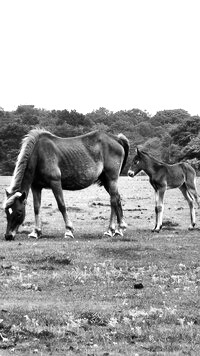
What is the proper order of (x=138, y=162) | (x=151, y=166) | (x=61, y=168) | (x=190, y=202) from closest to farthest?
(x=61, y=168) → (x=151, y=166) → (x=190, y=202) → (x=138, y=162)

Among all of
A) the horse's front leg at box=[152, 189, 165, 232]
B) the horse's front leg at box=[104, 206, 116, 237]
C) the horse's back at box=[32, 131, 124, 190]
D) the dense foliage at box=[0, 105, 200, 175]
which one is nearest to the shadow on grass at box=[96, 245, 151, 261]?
the horse's front leg at box=[104, 206, 116, 237]

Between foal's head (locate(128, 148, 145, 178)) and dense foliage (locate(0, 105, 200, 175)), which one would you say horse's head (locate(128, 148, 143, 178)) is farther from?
dense foliage (locate(0, 105, 200, 175))

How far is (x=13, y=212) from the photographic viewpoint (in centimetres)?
1728

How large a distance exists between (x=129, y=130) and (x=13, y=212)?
87827mm

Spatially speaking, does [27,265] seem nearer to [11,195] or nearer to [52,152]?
[11,195]

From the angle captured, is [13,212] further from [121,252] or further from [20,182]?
[121,252]

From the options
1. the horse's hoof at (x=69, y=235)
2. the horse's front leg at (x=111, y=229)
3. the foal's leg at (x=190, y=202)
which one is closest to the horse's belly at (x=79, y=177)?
the horse's front leg at (x=111, y=229)

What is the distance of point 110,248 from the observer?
15.5 meters

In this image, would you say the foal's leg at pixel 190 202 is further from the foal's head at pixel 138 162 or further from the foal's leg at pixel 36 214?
the foal's leg at pixel 36 214

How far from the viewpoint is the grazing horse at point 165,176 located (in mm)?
21562

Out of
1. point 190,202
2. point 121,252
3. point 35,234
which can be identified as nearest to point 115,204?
point 35,234

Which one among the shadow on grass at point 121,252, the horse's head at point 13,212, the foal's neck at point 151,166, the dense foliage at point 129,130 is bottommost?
the dense foliage at point 129,130

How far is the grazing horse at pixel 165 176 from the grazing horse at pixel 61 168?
132 cm

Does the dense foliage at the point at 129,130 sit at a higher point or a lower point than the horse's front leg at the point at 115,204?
lower
